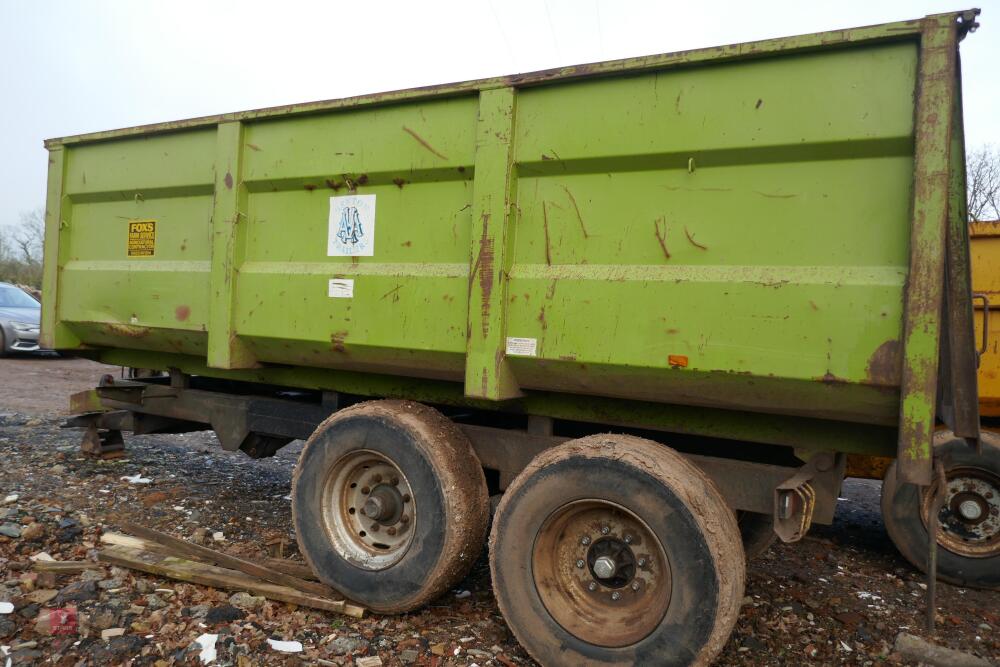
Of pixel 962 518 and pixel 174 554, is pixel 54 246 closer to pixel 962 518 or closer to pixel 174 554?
pixel 174 554

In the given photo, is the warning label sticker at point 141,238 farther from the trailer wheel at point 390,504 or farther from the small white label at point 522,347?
the small white label at point 522,347

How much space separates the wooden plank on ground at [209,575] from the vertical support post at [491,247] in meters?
1.13

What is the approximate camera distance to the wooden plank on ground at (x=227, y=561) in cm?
315

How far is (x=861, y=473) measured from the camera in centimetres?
414

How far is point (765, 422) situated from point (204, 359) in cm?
302

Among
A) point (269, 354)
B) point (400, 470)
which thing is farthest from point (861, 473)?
point (269, 354)

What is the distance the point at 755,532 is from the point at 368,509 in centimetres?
172

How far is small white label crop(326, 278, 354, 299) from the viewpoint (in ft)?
10.2

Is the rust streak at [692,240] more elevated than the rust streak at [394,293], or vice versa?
the rust streak at [692,240]

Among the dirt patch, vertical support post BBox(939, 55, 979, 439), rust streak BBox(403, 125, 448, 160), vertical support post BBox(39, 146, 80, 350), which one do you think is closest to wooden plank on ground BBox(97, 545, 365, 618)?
vertical support post BBox(39, 146, 80, 350)

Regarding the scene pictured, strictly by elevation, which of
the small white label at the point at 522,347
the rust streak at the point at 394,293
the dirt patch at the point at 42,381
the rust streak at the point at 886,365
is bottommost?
the dirt patch at the point at 42,381

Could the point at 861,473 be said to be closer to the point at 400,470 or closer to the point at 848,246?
the point at 848,246

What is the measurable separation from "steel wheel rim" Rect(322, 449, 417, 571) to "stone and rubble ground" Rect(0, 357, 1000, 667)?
28 centimetres

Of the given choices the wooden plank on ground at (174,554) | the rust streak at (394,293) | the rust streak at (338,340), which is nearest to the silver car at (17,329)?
the wooden plank on ground at (174,554)
